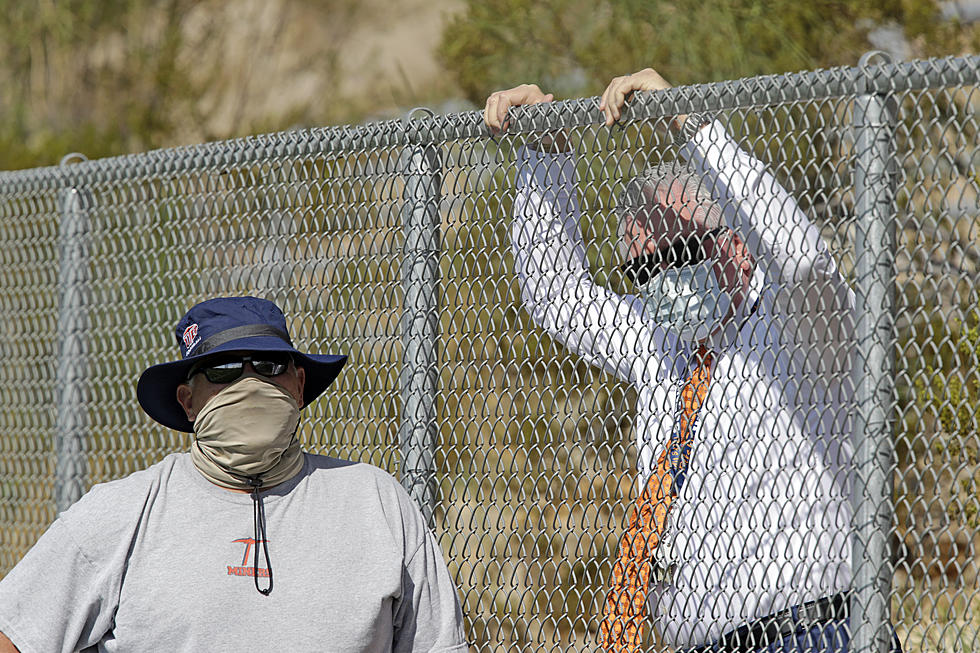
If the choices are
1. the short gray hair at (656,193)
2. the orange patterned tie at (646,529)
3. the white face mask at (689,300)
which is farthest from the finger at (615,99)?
the orange patterned tie at (646,529)

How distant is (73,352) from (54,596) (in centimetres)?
202

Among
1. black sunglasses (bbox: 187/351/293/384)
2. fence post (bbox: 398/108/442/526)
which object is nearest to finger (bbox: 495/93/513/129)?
fence post (bbox: 398/108/442/526)

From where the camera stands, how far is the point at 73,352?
4.52m

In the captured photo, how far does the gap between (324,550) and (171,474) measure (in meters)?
0.39

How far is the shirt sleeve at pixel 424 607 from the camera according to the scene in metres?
2.76

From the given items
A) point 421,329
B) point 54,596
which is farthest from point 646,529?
point 54,596

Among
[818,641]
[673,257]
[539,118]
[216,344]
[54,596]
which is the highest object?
[539,118]

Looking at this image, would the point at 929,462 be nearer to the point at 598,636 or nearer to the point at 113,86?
the point at 598,636

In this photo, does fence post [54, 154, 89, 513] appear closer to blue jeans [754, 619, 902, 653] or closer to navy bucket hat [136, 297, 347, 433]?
navy bucket hat [136, 297, 347, 433]

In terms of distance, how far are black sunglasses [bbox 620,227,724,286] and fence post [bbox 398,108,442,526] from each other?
63 cm

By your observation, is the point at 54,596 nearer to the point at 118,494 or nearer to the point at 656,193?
the point at 118,494

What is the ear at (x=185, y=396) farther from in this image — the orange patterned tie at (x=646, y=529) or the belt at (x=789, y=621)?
the belt at (x=789, y=621)

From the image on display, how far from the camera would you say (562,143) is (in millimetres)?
3334

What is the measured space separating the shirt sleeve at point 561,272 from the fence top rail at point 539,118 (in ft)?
0.46
